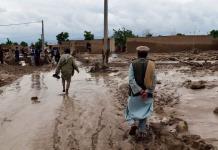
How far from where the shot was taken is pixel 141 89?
8.49 meters

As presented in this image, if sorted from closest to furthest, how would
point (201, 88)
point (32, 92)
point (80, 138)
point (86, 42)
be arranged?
1. point (80, 138)
2. point (201, 88)
3. point (32, 92)
4. point (86, 42)

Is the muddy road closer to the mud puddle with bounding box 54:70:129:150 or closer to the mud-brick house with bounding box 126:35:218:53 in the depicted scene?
the mud puddle with bounding box 54:70:129:150

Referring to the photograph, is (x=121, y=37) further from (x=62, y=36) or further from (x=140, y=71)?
(x=140, y=71)

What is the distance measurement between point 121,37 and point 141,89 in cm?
5588

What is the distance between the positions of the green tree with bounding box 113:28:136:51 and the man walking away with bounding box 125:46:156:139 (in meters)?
51.8

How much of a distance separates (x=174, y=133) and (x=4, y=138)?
3162mm

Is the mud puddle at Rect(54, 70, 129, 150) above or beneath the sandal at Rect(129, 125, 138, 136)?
beneath

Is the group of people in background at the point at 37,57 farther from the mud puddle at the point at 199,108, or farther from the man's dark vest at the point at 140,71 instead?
the man's dark vest at the point at 140,71

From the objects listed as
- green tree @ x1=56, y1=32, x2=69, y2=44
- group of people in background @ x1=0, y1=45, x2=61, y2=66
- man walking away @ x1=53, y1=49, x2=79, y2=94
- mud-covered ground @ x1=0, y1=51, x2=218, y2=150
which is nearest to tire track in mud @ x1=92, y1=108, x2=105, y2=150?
mud-covered ground @ x1=0, y1=51, x2=218, y2=150

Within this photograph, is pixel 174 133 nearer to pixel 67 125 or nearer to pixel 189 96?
pixel 67 125

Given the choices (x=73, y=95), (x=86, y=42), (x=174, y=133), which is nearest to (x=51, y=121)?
(x=174, y=133)

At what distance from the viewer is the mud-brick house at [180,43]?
149ft

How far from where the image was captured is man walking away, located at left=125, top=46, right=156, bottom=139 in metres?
8.48

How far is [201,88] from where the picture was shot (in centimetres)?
1528
